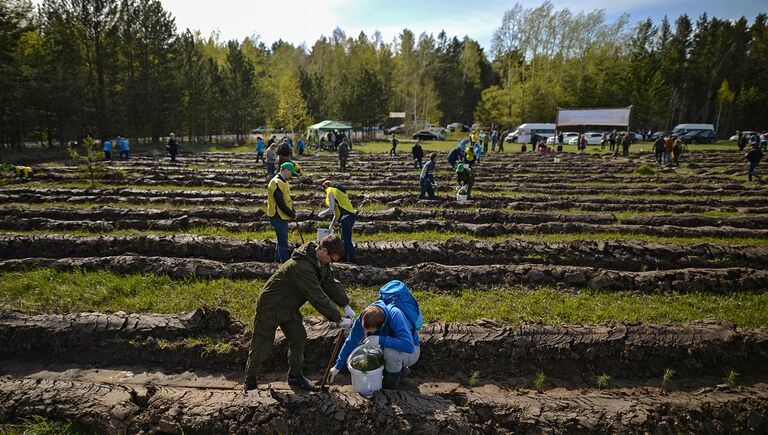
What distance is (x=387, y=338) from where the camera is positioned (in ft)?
13.9

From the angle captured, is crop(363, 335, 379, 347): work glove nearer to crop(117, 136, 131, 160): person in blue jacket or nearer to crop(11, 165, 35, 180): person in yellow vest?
crop(11, 165, 35, 180): person in yellow vest

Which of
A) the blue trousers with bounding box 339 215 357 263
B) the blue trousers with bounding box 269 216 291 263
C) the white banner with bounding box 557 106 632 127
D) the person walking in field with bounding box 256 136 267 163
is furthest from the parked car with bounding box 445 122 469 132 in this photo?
the blue trousers with bounding box 269 216 291 263

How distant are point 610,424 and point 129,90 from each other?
3871cm

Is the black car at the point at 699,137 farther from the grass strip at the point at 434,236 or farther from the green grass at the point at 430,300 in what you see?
the green grass at the point at 430,300

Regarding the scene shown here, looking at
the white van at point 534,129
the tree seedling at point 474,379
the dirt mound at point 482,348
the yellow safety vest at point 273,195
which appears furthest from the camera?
the white van at point 534,129

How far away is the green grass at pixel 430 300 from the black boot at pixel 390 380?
5.33ft

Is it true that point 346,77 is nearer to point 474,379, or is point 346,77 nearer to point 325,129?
point 325,129

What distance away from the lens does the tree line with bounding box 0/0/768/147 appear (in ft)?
93.1

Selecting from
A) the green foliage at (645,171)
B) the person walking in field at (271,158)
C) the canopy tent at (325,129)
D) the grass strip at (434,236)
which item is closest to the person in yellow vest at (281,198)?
the grass strip at (434,236)

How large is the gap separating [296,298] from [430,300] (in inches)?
120

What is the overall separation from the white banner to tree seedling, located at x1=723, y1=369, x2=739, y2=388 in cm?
3056

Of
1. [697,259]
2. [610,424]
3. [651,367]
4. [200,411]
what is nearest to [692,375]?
[651,367]

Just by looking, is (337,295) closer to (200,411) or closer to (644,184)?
(200,411)

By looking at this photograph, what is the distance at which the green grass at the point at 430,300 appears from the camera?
6.16 metres
